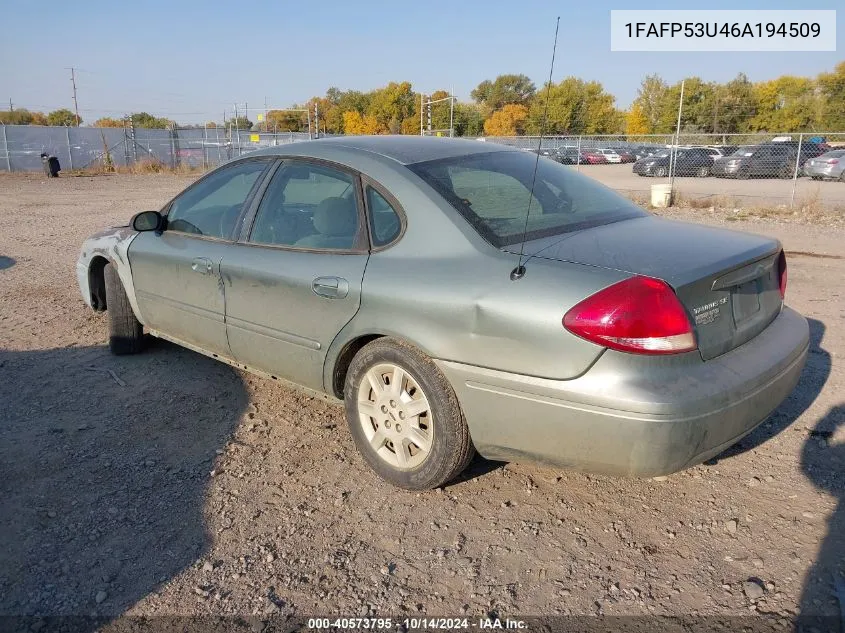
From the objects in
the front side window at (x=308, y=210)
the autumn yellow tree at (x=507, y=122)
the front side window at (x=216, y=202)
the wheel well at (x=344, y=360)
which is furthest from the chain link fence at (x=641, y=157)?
the autumn yellow tree at (x=507, y=122)

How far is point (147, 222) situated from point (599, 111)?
48046mm

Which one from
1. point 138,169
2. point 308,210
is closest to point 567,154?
point 138,169

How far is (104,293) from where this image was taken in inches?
215

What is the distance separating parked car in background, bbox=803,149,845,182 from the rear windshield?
2267 centimetres

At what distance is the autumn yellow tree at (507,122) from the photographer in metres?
61.6

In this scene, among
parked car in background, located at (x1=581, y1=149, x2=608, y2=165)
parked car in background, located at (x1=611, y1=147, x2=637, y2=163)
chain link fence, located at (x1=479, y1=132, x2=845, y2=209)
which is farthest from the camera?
parked car in background, located at (x1=611, y1=147, x2=637, y2=163)

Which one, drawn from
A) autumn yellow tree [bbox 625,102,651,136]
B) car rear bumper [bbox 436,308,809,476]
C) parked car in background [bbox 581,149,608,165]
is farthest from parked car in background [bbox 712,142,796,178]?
autumn yellow tree [bbox 625,102,651,136]

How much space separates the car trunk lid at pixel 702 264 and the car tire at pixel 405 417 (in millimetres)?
680

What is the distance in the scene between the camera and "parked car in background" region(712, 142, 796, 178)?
2298cm

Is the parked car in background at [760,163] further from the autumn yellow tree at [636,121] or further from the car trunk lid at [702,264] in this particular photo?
the autumn yellow tree at [636,121]

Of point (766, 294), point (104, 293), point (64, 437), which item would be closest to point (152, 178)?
point (104, 293)

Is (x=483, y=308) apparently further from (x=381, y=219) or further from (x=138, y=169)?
(x=138, y=169)

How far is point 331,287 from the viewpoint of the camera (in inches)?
129

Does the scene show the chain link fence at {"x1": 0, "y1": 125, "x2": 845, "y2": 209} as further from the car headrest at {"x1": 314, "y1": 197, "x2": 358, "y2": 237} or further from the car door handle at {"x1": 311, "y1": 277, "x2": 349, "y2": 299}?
the car door handle at {"x1": 311, "y1": 277, "x2": 349, "y2": 299}
